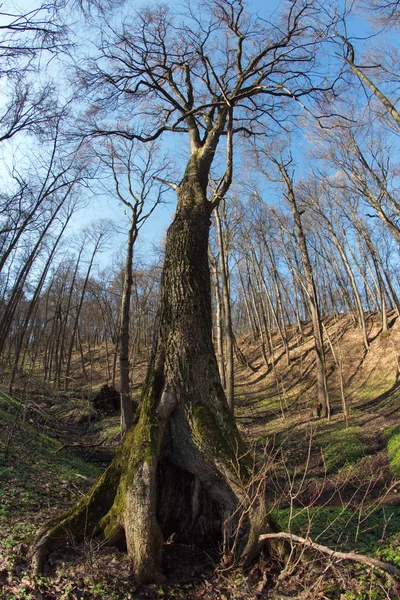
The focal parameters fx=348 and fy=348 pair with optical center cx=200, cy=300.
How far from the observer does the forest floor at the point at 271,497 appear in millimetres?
2805

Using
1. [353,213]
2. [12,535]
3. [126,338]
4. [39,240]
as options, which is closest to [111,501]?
[12,535]

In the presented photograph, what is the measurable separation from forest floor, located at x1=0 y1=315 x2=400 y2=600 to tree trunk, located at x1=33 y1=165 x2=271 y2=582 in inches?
8.2

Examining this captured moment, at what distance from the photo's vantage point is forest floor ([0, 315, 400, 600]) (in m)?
2.80

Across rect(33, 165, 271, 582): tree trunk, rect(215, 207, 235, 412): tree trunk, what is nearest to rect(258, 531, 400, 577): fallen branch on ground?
rect(33, 165, 271, 582): tree trunk

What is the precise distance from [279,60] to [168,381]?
5997 millimetres

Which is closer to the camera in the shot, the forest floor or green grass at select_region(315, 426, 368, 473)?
the forest floor

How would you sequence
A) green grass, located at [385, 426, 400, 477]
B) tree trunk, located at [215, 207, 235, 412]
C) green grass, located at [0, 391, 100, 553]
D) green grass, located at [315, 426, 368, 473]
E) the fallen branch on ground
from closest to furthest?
the fallen branch on ground < green grass, located at [0, 391, 100, 553] < green grass, located at [385, 426, 400, 477] < green grass, located at [315, 426, 368, 473] < tree trunk, located at [215, 207, 235, 412]

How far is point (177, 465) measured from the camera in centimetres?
374

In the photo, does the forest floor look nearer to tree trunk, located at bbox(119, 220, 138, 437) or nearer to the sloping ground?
the sloping ground

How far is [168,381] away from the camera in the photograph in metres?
4.01

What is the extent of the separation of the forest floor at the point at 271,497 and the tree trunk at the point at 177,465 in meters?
0.21

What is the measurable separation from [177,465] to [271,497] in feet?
13.2

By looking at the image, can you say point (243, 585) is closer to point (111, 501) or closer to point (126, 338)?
point (111, 501)

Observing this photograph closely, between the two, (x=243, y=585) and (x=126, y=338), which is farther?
(x=126, y=338)
